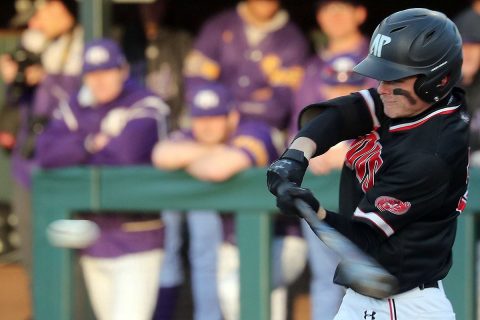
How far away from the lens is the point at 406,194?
2.94 metres

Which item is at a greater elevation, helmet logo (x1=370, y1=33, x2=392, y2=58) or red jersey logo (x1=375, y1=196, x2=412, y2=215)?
helmet logo (x1=370, y1=33, x2=392, y2=58)

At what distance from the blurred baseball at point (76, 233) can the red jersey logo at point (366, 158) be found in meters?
1.93

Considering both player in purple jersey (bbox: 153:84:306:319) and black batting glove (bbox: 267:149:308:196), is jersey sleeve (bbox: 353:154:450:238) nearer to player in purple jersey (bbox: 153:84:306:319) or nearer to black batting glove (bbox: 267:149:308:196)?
black batting glove (bbox: 267:149:308:196)

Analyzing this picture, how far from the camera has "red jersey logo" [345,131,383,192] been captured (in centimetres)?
307

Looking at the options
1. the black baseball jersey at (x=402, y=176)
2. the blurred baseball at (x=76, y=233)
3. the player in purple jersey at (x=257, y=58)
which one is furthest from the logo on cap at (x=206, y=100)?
the black baseball jersey at (x=402, y=176)

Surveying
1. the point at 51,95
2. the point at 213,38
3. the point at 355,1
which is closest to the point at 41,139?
the point at 51,95

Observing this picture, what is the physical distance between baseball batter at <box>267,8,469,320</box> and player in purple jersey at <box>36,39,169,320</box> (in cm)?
175

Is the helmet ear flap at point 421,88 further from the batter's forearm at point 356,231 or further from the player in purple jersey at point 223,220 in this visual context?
the player in purple jersey at point 223,220

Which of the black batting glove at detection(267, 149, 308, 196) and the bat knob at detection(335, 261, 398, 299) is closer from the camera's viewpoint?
the bat knob at detection(335, 261, 398, 299)

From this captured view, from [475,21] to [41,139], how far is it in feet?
6.85

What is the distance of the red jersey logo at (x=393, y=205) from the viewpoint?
2945mm

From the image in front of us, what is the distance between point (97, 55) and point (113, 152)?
520mm

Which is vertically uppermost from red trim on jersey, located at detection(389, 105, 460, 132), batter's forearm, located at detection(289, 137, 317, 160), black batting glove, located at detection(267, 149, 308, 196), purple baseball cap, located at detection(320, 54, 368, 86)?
purple baseball cap, located at detection(320, 54, 368, 86)

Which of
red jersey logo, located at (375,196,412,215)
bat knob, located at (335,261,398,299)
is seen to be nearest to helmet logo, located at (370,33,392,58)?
red jersey logo, located at (375,196,412,215)
